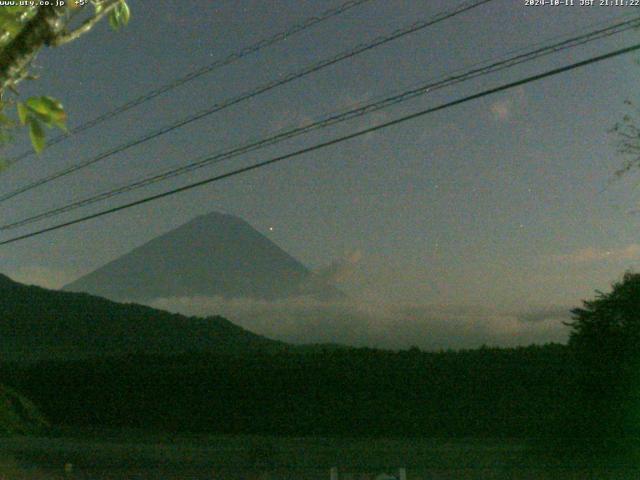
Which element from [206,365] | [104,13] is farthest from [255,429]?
[104,13]

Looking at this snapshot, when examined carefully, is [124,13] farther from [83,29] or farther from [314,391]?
[314,391]

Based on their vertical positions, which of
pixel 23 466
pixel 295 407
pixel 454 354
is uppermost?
pixel 454 354

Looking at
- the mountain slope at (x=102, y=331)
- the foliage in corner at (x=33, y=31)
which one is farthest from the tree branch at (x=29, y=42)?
the mountain slope at (x=102, y=331)

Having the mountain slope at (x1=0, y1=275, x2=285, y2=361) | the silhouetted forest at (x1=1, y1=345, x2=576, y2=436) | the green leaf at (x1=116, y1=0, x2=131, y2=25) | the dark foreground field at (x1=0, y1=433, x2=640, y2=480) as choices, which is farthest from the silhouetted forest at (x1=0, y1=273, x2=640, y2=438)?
the green leaf at (x1=116, y1=0, x2=131, y2=25)

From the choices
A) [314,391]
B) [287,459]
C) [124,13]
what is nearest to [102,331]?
[314,391]

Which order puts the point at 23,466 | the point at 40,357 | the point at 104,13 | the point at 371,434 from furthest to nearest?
the point at 40,357, the point at 371,434, the point at 23,466, the point at 104,13

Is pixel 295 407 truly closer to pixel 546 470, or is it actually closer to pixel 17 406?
pixel 17 406

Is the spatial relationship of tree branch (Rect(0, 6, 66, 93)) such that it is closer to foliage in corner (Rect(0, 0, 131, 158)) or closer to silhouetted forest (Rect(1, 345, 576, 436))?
foliage in corner (Rect(0, 0, 131, 158))
